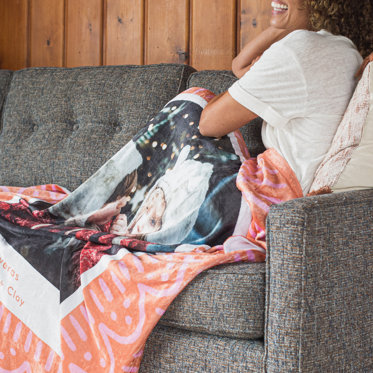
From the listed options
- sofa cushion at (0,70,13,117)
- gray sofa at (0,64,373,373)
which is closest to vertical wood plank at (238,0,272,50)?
sofa cushion at (0,70,13,117)

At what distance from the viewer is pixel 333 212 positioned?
2.98 ft

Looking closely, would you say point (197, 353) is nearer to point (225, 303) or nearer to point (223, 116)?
point (225, 303)

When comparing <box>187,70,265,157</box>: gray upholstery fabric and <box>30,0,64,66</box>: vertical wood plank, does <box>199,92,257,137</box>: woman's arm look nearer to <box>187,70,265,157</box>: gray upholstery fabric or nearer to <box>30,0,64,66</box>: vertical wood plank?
<box>187,70,265,157</box>: gray upholstery fabric

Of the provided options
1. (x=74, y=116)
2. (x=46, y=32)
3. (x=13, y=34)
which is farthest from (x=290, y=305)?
(x=13, y=34)

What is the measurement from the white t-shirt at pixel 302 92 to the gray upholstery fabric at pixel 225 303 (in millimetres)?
357

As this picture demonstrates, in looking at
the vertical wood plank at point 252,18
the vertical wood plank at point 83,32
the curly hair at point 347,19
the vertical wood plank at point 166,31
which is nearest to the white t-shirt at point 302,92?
the curly hair at point 347,19

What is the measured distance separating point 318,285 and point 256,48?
0.91m

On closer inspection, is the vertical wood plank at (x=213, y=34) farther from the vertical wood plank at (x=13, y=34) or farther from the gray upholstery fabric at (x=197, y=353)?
the gray upholstery fabric at (x=197, y=353)

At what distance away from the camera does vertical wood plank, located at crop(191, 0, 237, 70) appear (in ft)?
6.71

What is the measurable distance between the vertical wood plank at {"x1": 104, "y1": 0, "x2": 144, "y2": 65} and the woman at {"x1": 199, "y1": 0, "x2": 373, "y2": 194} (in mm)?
1083

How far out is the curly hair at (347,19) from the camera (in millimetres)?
1343

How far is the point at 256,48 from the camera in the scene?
1.59 meters

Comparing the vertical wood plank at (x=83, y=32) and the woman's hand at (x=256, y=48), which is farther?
the vertical wood plank at (x=83, y=32)

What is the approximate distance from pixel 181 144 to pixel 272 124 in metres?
0.25
